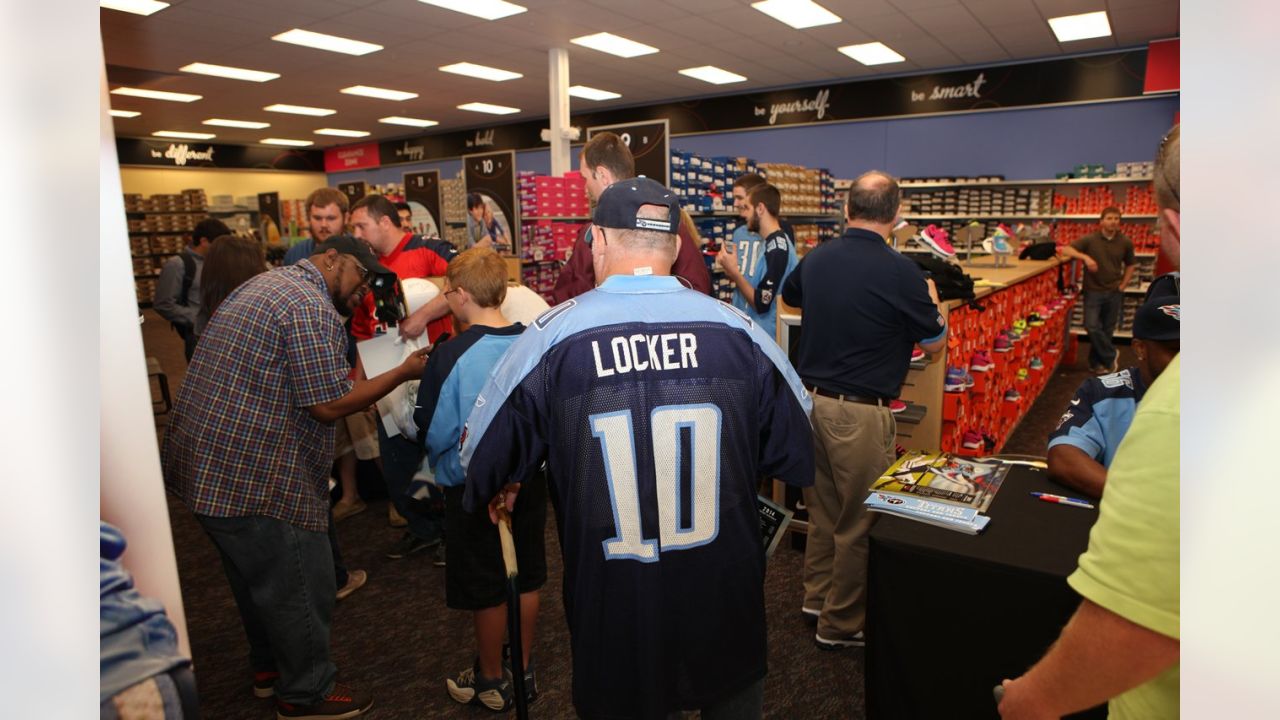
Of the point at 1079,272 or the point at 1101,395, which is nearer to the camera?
the point at 1101,395

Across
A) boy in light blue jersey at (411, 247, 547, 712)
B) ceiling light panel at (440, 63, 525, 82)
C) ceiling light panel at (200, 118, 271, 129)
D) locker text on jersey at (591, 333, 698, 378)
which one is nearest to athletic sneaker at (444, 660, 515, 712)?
boy in light blue jersey at (411, 247, 547, 712)

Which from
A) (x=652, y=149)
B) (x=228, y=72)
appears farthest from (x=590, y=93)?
(x=652, y=149)

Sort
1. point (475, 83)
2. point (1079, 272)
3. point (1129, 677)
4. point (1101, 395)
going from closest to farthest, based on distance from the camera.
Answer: point (1129, 677) < point (1101, 395) < point (1079, 272) < point (475, 83)

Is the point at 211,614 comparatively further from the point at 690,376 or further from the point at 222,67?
the point at 222,67

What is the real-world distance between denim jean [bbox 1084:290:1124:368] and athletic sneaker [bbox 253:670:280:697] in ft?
27.0

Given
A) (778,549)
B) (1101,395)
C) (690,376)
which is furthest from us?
(778,549)

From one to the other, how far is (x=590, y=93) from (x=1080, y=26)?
291 inches

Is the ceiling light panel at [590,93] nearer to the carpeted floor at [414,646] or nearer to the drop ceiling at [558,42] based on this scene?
the drop ceiling at [558,42]

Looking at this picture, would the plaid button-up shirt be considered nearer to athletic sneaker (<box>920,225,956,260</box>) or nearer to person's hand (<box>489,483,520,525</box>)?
person's hand (<box>489,483,520,525</box>)

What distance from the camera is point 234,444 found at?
212 centimetres

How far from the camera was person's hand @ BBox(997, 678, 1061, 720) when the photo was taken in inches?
38.4

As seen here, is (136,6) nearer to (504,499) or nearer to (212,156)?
(504,499)

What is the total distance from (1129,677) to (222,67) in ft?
40.2
